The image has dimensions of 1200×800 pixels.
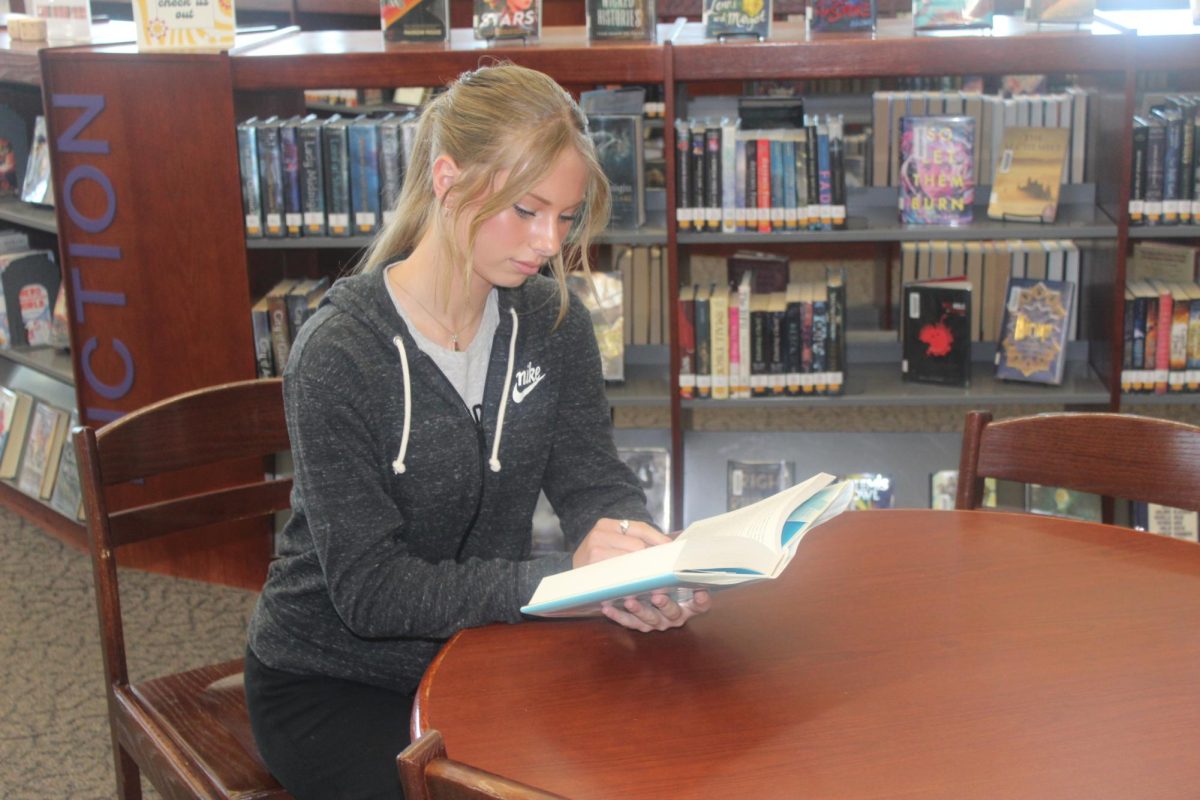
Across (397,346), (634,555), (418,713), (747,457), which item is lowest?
(747,457)

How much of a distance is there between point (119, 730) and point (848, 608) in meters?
0.99

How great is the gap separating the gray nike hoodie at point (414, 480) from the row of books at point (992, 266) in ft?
5.34

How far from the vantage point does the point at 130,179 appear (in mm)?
3043

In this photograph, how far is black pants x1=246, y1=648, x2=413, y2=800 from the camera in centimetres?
151

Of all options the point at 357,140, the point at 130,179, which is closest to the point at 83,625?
the point at 130,179

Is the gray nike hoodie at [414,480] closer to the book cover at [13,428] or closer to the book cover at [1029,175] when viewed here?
the book cover at [1029,175]

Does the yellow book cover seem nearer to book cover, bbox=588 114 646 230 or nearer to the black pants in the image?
book cover, bbox=588 114 646 230

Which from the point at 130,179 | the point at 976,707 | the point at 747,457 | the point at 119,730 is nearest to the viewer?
the point at 976,707

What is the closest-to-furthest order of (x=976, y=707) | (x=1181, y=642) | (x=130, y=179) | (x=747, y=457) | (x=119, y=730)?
(x=976, y=707)
(x=1181, y=642)
(x=119, y=730)
(x=130, y=179)
(x=747, y=457)

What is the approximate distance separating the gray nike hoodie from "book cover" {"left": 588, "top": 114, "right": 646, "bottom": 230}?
48.0 inches

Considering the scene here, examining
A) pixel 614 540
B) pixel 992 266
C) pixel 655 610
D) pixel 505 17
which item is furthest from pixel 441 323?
pixel 992 266

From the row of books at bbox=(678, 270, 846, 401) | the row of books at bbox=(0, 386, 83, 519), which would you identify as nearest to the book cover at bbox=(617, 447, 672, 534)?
the row of books at bbox=(678, 270, 846, 401)

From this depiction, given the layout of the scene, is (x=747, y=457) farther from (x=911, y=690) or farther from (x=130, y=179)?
(x=911, y=690)

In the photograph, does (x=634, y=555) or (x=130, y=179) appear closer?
(x=634, y=555)
